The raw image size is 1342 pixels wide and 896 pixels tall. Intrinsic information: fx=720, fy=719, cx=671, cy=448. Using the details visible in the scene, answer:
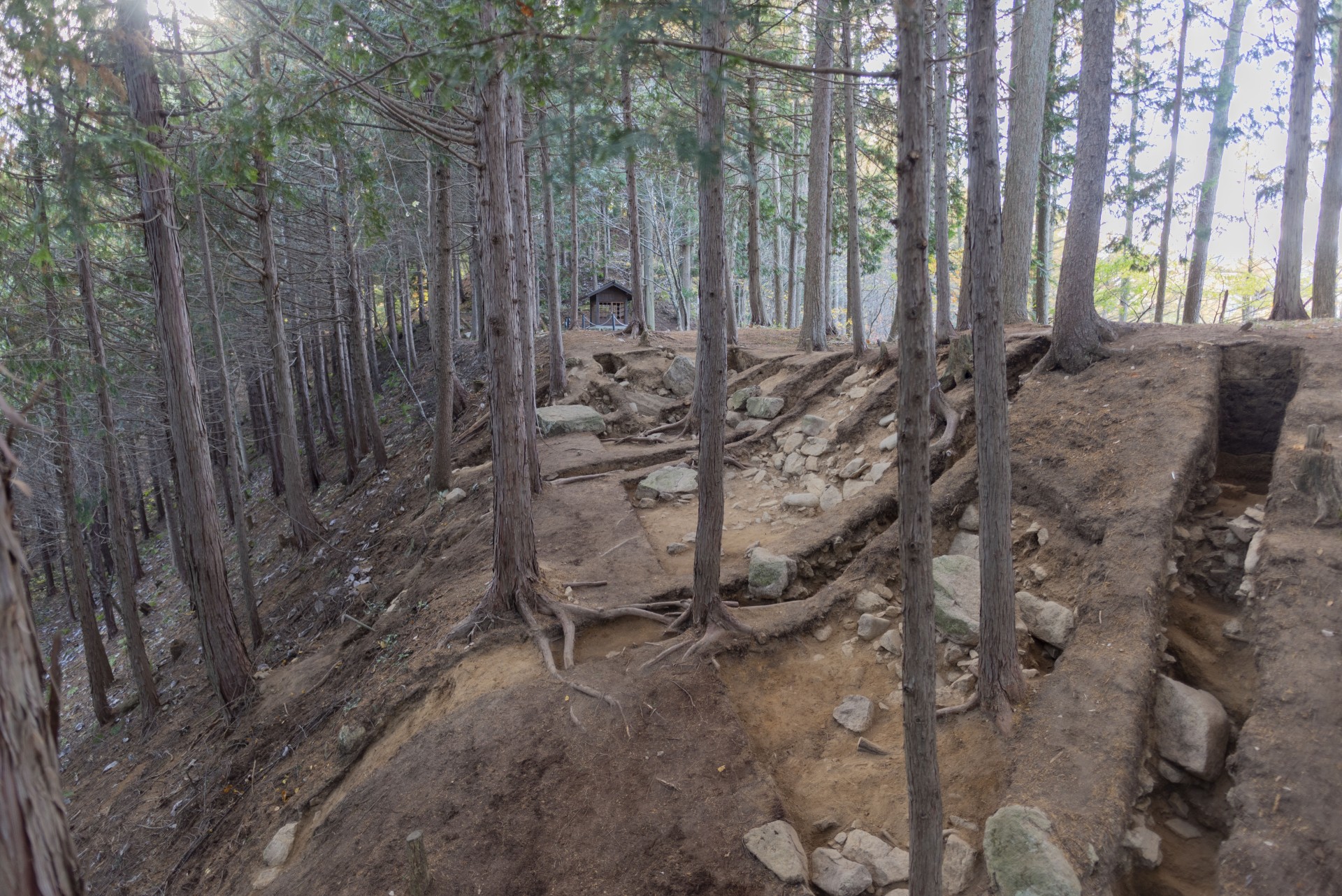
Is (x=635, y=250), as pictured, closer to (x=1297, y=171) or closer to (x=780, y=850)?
(x=1297, y=171)

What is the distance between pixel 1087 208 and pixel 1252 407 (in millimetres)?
2558

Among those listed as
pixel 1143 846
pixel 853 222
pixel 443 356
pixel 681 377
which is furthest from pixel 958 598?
pixel 681 377

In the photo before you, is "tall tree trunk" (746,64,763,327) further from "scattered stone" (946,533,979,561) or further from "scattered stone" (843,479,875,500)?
"scattered stone" (946,533,979,561)

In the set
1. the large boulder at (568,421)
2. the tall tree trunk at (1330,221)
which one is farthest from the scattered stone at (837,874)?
the tall tree trunk at (1330,221)

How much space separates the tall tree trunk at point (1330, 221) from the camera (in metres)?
11.5

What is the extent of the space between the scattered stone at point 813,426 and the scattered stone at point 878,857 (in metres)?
6.85

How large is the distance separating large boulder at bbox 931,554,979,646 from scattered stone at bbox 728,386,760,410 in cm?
679

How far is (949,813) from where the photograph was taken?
14.2 ft

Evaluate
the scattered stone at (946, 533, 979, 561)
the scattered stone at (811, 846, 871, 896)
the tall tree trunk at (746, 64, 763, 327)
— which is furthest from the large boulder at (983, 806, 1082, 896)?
the tall tree trunk at (746, 64, 763, 327)

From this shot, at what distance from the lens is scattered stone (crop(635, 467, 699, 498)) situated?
10.2m

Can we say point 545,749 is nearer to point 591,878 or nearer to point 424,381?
point 591,878

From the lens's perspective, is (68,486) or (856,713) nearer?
(856,713)

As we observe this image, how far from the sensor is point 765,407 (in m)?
12.2

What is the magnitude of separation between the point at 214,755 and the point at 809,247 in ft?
37.8
